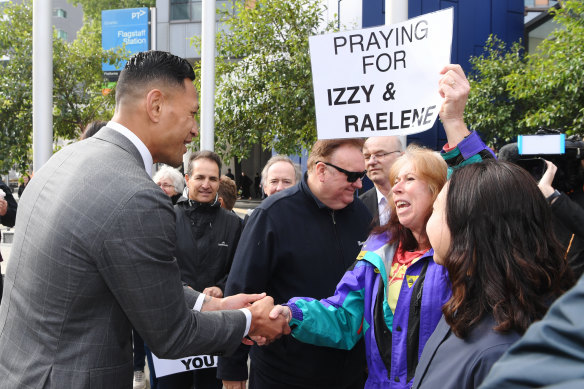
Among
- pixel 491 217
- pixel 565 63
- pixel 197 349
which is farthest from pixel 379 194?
pixel 565 63

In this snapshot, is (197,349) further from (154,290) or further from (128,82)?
(128,82)

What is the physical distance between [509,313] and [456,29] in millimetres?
12201

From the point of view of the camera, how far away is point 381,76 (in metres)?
3.20

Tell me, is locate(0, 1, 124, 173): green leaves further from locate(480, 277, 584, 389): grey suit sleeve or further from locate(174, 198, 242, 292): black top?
locate(480, 277, 584, 389): grey suit sleeve

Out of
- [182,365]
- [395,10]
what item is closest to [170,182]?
[182,365]

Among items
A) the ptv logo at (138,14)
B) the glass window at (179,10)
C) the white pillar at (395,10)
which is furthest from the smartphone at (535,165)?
the glass window at (179,10)

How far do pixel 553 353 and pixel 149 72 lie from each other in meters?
1.95

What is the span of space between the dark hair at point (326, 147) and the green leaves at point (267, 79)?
21.6 ft

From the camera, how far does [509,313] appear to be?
151 centimetres

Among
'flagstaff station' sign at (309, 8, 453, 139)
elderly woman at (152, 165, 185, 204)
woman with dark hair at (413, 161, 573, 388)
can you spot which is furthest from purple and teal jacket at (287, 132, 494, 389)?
elderly woman at (152, 165, 185, 204)

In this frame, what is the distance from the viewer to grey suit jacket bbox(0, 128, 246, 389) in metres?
1.82

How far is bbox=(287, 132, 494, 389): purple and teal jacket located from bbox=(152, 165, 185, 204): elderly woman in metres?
3.16

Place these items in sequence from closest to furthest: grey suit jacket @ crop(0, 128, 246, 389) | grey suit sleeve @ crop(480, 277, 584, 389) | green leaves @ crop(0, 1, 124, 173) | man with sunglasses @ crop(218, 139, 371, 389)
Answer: grey suit sleeve @ crop(480, 277, 584, 389) → grey suit jacket @ crop(0, 128, 246, 389) → man with sunglasses @ crop(218, 139, 371, 389) → green leaves @ crop(0, 1, 124, 173)

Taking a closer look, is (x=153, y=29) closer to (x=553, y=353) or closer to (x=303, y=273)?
(x=303, y=273)
